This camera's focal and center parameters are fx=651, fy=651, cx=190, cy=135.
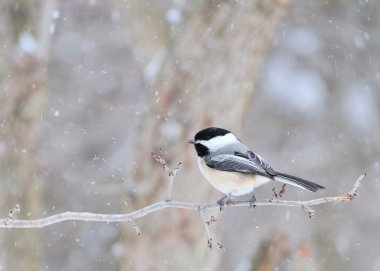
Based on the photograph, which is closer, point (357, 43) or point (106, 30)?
point (357, 43)

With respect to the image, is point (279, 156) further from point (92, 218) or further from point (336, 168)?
point (92, 218)

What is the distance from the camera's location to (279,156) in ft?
24.5

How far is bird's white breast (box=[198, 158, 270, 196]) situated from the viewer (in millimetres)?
3455

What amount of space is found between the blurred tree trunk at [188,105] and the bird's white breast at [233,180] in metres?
1.53

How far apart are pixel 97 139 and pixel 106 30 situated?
1356mm

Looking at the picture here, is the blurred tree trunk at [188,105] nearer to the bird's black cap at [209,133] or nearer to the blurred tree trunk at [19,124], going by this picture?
the blurred tree trunk at [19,124]

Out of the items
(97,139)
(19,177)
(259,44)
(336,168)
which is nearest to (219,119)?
(259,44)

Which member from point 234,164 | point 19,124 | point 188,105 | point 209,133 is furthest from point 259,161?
point 19,124

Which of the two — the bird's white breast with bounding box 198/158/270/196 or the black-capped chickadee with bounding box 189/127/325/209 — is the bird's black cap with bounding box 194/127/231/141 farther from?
the bird's white breast with bounding box 198/158/270/196

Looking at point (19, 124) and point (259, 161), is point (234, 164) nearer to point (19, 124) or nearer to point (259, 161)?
point (259, 161)

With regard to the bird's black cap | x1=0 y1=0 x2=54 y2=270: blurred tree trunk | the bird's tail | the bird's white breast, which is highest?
x1=0 y1=0 x2=54 y2=270: blurred tree trunk

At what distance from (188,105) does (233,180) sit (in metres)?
1.66

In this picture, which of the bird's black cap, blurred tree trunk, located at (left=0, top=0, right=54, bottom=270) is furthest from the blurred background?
the bird's black cap

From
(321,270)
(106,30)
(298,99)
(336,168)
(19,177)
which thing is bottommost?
(321,270)
